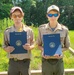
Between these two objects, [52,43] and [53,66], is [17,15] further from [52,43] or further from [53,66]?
[53,66]

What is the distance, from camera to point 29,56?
4.09m

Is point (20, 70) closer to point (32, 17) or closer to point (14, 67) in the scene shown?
point (14, 67)

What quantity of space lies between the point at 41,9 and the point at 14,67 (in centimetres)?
3366

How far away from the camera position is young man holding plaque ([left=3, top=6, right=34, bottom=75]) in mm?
3998

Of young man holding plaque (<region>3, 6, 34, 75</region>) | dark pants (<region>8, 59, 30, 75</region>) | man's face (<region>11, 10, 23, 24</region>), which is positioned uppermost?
Result: man's face (<region>11, 10, 23, 24</region>)

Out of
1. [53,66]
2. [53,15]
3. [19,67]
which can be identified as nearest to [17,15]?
[53,15]

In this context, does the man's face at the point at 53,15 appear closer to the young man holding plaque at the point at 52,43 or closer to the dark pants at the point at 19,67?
the young man holding plaque at the point at 52,43

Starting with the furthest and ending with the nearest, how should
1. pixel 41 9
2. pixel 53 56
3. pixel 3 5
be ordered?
1. pixel 41 9
2. pixel 3 5
3. pixel 53 56

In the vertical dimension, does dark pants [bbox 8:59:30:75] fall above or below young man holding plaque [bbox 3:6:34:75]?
below

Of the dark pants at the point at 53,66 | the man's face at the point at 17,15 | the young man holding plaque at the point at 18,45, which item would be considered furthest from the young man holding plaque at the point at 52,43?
the man's face at the point at 17,15

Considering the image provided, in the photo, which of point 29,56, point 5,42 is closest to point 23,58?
point 29,56

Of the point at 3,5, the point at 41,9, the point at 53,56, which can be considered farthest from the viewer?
the point at 41,9

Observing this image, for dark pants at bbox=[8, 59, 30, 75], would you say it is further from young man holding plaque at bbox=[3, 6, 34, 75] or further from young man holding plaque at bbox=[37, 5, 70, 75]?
young man holding plaque at bbox=[37, 5, 70, 75]

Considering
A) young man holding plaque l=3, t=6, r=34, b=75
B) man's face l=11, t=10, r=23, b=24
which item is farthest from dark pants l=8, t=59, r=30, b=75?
man's face l=11, t=10, r=23, b=24
